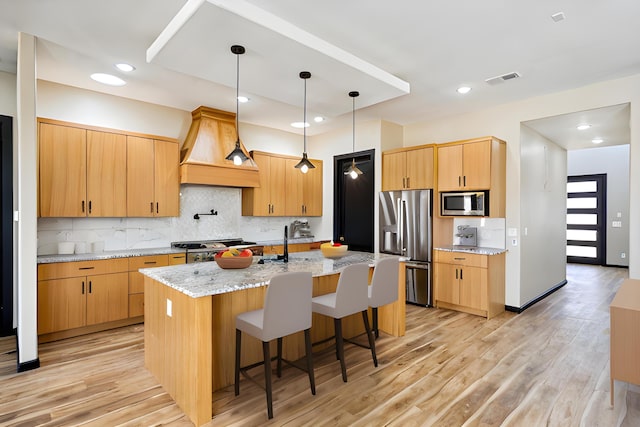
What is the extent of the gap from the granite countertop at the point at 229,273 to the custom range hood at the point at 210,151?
1.99 meters

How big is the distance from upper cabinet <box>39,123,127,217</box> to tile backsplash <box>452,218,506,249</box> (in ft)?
16.0

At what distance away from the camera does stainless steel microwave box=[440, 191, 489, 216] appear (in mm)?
4570

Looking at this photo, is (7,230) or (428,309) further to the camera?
(428,309)

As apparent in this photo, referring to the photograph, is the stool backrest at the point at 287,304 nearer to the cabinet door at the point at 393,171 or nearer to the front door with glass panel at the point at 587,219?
the cabinet door at the point at 393,171

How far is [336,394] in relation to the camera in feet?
8.55

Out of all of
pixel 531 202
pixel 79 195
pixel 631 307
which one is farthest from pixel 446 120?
pixel 79 195

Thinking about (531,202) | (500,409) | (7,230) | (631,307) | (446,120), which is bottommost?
(500,409)

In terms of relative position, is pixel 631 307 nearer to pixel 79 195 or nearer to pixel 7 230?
pixel 79 195

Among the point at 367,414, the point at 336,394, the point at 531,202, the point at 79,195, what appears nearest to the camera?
the point at 367,414

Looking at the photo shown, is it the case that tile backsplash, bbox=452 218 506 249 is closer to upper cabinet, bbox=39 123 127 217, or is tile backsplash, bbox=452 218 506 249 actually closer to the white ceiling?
the white ceiling

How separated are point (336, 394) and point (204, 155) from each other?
3.53 metres

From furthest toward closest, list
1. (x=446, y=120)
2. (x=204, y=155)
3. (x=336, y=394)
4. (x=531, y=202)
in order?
(x=446, y=120), (x=531, y=202), (x=204, y=155), (x=336, y=394)

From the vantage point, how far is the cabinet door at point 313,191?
20.8ft

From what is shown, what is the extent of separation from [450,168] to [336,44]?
264 centimetres
